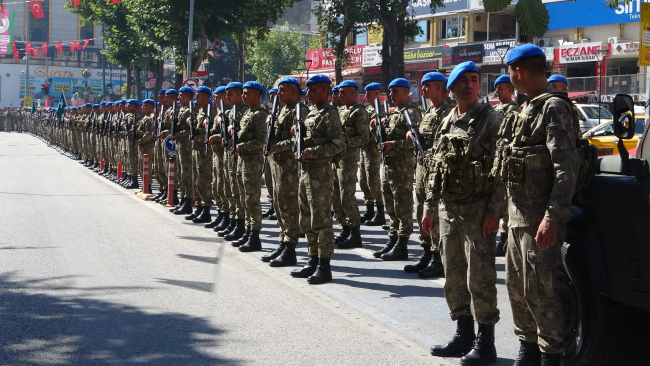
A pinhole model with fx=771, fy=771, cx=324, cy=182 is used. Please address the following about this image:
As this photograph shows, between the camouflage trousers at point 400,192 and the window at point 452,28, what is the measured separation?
124ft

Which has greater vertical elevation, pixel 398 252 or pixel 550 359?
pixel 550 359

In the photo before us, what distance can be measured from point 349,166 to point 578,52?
2813cm

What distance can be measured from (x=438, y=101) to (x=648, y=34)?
625cm

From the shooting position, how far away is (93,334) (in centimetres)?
579

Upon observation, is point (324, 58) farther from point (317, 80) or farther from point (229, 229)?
point (317, 80)

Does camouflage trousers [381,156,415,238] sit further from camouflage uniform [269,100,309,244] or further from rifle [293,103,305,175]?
rifle [293,103,305,175]

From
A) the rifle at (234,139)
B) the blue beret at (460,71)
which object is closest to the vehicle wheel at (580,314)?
the blue beret at (460,71)

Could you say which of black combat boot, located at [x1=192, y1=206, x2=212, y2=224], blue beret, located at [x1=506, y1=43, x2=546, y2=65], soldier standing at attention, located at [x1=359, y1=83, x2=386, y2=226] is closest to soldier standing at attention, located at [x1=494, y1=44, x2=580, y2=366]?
blue beret, located at [x1=506, y1=43, x2=546, y2=65]

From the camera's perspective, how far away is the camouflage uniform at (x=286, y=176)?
8.68 m

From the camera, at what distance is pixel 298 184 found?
8.77 meters

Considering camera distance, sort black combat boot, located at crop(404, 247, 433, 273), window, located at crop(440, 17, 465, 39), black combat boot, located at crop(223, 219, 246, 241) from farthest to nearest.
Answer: window, located at crop(440, 17, 465, 39) → black combat boot, located at crop(223, 219, 246, 241) → black combat boot, located at crop(404, 247, 433, 273)

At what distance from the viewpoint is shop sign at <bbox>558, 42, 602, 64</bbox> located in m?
→ 35.3

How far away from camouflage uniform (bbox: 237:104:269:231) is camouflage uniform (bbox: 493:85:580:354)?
5.53 metres

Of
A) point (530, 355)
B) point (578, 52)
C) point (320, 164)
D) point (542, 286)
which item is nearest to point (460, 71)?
point (542, 286)
